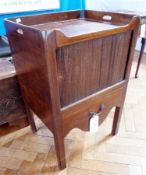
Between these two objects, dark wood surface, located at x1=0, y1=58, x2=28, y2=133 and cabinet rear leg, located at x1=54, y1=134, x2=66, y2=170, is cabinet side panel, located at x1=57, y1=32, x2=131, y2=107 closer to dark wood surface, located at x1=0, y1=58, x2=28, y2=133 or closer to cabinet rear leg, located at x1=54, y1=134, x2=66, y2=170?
cabinet rear leg, located at x1=54, y1=134, x2=66, y2=170

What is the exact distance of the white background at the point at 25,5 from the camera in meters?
1.38

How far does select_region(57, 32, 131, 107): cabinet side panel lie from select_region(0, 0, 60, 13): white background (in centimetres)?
103

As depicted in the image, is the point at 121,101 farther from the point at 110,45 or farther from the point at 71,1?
the point at 71,1

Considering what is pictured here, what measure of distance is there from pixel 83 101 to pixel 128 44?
329 mm

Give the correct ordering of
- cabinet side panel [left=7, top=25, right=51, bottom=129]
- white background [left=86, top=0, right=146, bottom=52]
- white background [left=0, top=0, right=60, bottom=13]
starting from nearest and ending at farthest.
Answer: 1. cabinet side panel [left=7, top=25, right=51, bottom=129]
2. white background [left=0, top=0, right=60, bottom=13]
3. white background [left=86, top=0, right=146, bottom=52]

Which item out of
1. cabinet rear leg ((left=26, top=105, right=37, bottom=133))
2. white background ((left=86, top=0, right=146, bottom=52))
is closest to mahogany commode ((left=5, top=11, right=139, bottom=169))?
cabinet rear leg ((left=26, top=105, right=37, bottom=133))

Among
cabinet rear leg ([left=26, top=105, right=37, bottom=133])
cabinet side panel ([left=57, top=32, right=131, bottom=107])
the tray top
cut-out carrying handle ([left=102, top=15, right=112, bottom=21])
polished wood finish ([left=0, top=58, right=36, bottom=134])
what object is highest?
cut-out carrying handle ([left=102, top=15, right=112, bottom=21])

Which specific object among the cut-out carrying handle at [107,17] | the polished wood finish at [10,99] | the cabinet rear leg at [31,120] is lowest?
the cabinet rear leg at [31,120]

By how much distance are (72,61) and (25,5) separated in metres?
1.07

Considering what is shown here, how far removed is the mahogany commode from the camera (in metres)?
0.61

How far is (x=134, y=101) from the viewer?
5.00ft

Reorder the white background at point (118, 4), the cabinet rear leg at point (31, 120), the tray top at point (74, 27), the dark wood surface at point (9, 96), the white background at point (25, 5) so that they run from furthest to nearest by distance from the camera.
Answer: the white background at point (118, 4) < the white background at point (25, 5) < the cabinet rear leg at point (31, 120) < the dark wood surface at point (9, 96) < the tray top at point (74, 27)

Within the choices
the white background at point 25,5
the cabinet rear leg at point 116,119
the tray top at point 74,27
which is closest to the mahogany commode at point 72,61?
the tray top at point 74,27

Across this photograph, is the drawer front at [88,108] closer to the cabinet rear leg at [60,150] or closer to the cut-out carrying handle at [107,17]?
the cabinet rear leg at [60,150]
